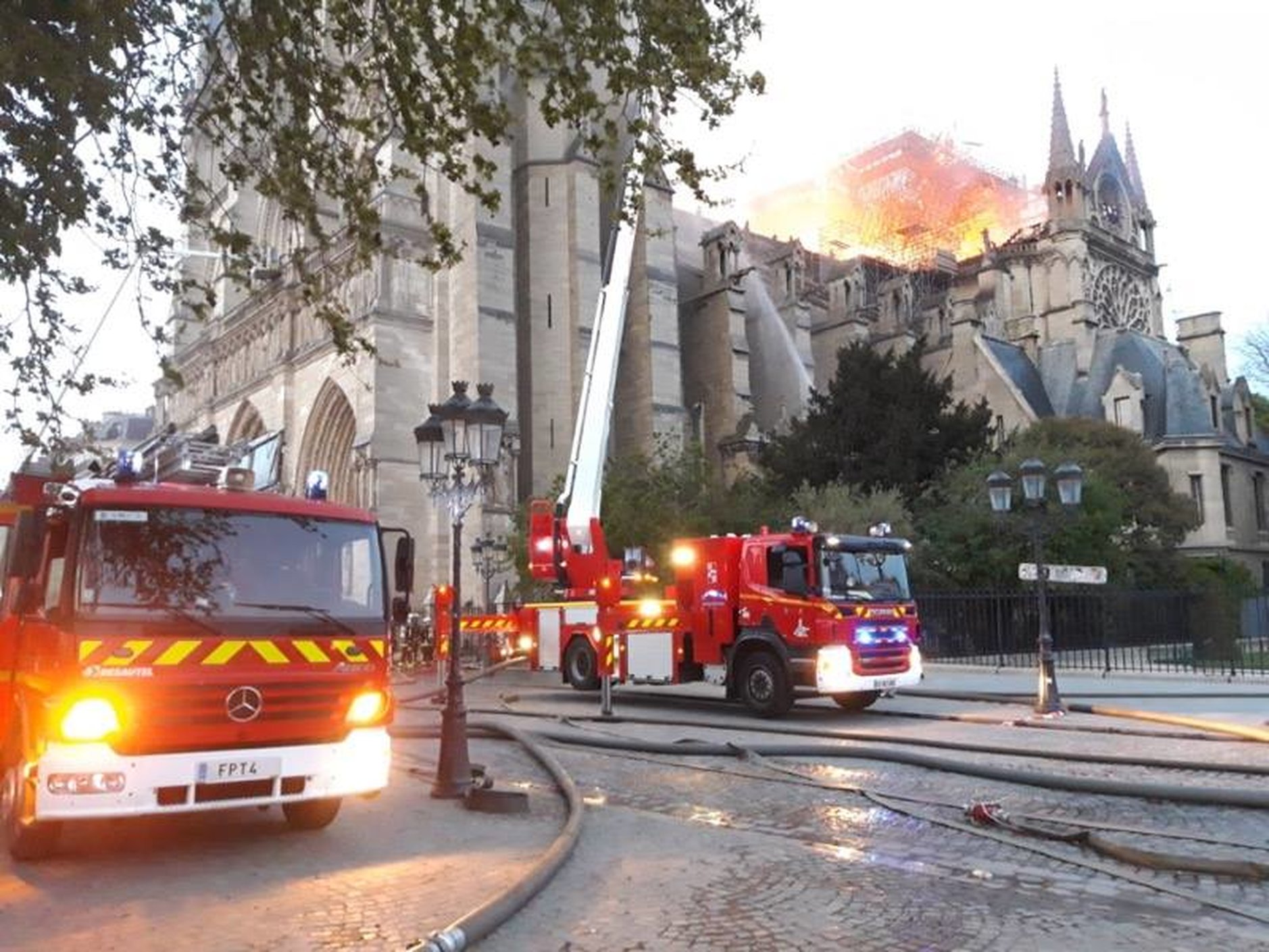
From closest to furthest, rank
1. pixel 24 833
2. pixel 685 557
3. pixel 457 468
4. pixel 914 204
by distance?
pixel 24 833, pixel 457 468, pixel 685 557, pixel 914 204

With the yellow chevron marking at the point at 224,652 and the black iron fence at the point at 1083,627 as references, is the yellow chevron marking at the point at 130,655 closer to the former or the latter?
the yellow chevron marking at the point at 224,652

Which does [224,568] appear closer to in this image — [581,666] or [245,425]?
[581,666]

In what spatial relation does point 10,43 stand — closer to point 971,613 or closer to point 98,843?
point 98,843

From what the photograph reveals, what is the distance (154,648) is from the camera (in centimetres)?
548

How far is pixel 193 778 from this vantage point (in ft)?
17.8

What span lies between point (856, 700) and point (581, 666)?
4.75m

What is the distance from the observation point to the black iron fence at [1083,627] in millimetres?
21922

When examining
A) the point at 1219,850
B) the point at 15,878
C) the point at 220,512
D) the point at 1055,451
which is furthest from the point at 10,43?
the point at 1055,451

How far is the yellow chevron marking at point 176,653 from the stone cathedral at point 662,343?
21.5 m

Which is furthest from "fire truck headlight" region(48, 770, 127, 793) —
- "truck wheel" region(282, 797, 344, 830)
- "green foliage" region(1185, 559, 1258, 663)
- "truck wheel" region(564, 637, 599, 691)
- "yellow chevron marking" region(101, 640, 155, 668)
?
"green foliage" region(1185, 559, 1258, 663)

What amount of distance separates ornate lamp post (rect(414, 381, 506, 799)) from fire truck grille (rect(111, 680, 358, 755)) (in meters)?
1.80

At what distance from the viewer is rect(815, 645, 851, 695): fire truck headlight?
41.1 ft

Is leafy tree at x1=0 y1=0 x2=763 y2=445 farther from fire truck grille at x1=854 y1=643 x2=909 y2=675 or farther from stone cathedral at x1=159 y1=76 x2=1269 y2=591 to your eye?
stone cathedral at x1=159 y1=76 x2=1269 y2=591

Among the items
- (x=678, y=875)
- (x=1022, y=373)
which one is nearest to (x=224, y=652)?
(x=678, y=875)
